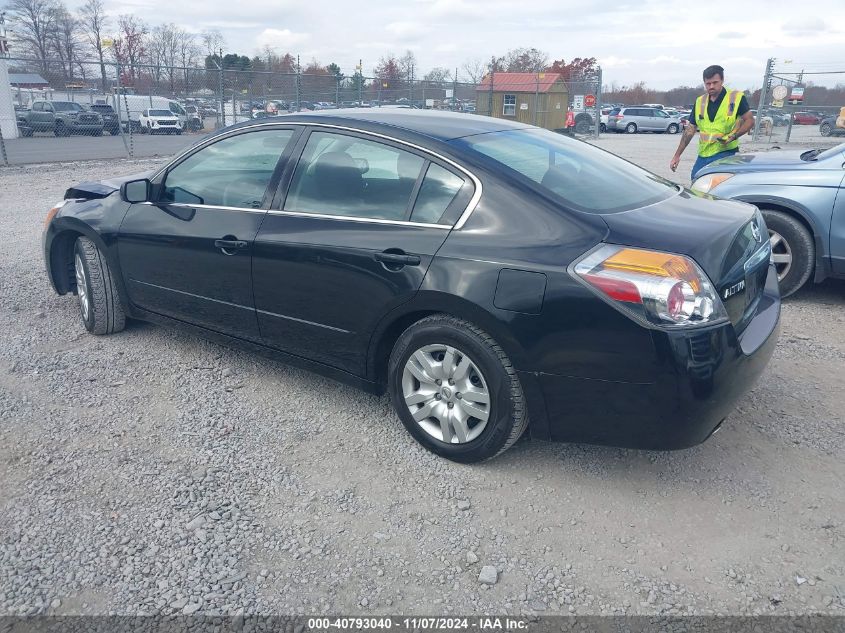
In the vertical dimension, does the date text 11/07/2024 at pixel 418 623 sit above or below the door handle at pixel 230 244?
below

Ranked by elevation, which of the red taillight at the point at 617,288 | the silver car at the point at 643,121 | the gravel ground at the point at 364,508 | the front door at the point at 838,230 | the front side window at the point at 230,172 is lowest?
the silver car at the point at 643,121

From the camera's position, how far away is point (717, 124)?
22.8 feet

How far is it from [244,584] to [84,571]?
60 cm

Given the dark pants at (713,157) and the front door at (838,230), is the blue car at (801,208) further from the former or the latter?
the dark pants at (713,157)

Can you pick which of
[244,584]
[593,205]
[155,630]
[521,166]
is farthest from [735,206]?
[155,630]

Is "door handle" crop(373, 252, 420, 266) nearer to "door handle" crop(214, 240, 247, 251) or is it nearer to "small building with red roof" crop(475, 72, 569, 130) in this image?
"door handle" crop(214, 240, 247, 251)

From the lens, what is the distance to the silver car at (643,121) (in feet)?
132

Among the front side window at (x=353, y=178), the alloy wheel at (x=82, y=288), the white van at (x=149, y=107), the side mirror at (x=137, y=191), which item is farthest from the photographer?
the white van at (x=149, y=107)

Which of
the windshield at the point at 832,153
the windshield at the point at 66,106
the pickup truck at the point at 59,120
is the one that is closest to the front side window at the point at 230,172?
the windshield at the point at 832,153

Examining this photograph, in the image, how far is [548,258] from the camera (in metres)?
2.68

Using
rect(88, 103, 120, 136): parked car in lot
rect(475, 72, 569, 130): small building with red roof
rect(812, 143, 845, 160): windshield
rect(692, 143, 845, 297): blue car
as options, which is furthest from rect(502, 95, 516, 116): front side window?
rect(692, 143, 845, 297): blue car

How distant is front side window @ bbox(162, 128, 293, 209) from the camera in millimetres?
3629

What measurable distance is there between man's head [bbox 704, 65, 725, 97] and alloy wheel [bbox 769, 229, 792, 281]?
2.28 metres

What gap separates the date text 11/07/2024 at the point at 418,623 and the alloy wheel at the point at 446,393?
896 mm
